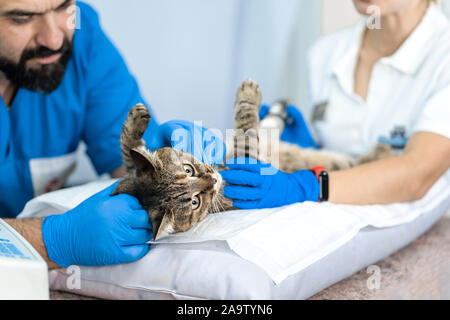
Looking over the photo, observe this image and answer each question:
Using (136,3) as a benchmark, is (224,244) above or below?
below

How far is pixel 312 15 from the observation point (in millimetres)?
2459

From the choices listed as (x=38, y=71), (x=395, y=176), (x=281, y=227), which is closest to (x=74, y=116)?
(x=38, y=71)

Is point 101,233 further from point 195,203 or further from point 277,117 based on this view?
point 277,117

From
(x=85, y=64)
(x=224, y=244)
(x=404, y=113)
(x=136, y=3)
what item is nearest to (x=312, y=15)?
(x=136, y=3)

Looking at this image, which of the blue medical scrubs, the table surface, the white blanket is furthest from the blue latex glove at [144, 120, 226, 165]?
the table surface

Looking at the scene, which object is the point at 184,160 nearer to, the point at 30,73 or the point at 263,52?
the point at 30,73

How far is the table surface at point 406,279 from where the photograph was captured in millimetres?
968

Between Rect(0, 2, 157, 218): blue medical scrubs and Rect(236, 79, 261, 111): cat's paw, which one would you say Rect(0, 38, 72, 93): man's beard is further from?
Rect(236, 79, 261, 111): cat's paw

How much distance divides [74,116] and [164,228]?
655 mm

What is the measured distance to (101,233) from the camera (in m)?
0.88

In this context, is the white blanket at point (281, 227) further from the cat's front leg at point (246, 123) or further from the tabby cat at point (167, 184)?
the cat's front leg at point (246, 123)

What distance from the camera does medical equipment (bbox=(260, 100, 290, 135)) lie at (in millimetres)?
1579

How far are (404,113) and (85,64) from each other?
1048mm
